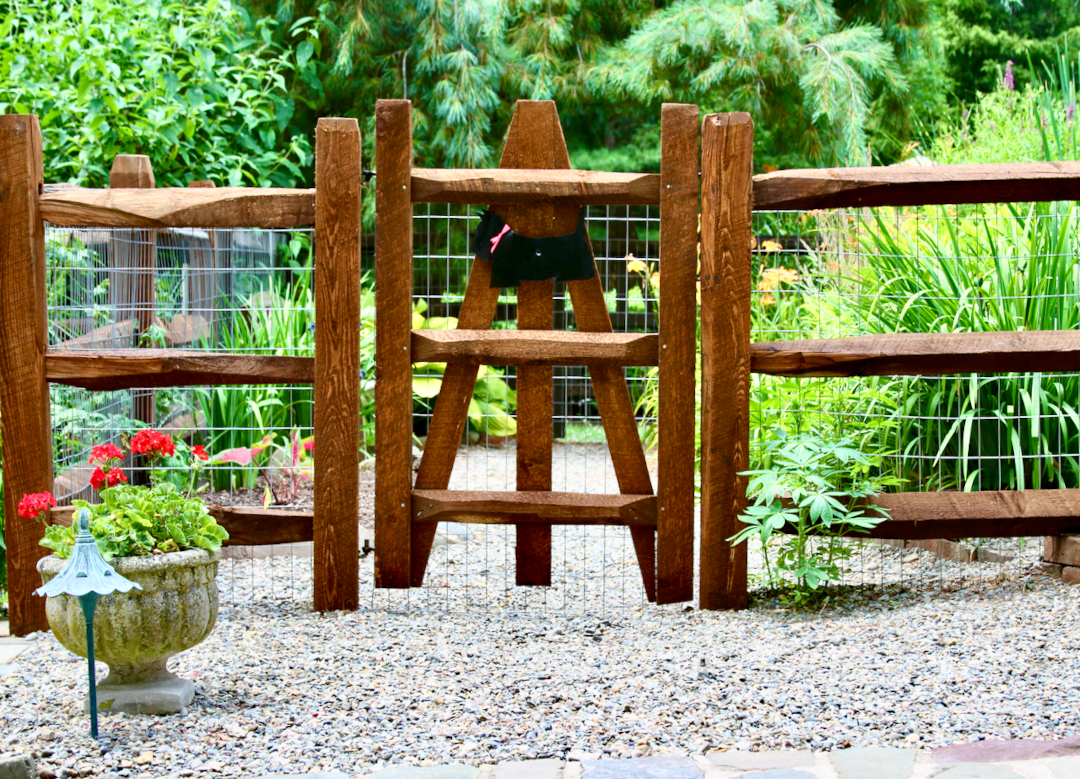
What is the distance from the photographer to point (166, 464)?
17.9 ft

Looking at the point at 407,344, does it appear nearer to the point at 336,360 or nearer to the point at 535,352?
the point at 336,360

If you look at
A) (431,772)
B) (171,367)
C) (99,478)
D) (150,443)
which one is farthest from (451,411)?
(431,772)

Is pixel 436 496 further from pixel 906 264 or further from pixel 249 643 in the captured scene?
pixel 906 264

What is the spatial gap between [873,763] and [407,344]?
2.22 meters

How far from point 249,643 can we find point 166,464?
2296 millimetres

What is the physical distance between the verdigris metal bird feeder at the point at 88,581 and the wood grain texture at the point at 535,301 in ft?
5.80

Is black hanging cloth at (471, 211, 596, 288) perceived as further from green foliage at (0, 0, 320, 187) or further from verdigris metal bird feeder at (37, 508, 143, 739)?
green foliage at (0, 0, 320, 187)

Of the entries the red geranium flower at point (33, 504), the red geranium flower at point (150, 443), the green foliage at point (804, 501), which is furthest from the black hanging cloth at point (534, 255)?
the red geranium flower at point (33, 504)

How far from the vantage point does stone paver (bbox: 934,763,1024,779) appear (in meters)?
2.30

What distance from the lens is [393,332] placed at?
3846 mm

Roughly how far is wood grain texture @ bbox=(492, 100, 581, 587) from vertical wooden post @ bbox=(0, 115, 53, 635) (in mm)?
1746

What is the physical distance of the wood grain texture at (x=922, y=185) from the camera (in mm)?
3633

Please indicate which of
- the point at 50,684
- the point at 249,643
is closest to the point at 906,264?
the point at 249,643

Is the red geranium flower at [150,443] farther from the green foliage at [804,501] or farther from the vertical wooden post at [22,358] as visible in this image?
the green foliage at [804,501]
